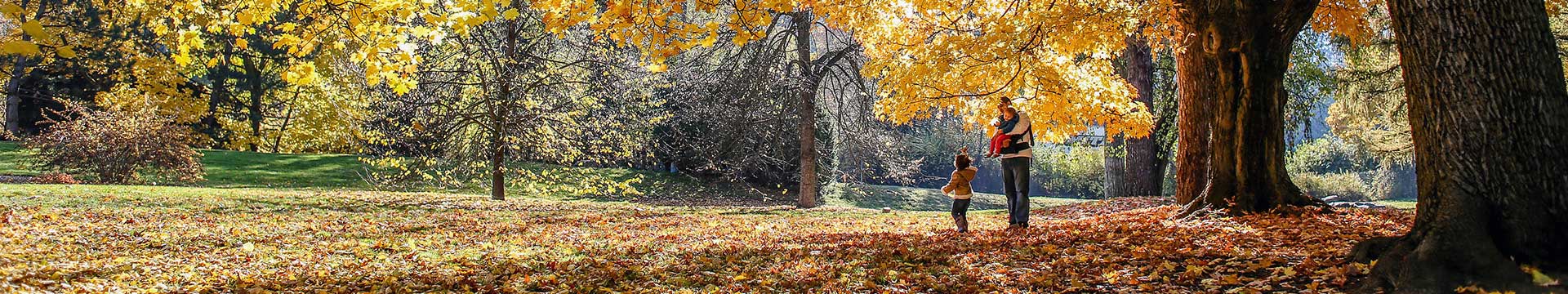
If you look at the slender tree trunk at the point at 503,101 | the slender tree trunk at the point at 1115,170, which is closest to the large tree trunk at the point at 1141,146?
the slender tree trunk at the point at 1115,170

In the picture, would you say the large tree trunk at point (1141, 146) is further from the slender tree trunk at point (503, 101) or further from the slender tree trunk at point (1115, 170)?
the slender tree trunk at point (503, 101)

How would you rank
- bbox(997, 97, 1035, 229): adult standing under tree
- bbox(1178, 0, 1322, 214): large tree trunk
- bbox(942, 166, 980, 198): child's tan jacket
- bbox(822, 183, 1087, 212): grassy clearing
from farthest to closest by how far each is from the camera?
bbox(822, 183, 1087, 212): grassy clearing, bbox(942, 166, 980, 198): child's tan jacket, bbox(997, 97, 1035, 229): adult standing under tree, bbox(1178, 0, 1322, 214): large tree trunk

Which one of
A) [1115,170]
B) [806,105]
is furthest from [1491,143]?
[806,105]

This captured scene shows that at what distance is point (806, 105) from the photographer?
16812mm

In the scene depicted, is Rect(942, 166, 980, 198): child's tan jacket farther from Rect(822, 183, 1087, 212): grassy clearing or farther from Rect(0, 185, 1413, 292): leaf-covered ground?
Rect(822, 183, 1087, 212): grassy clearing

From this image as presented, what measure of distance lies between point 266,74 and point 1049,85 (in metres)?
27.4

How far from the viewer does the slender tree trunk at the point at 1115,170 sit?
1655 centimetres

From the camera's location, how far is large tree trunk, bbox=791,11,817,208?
16.1 metres

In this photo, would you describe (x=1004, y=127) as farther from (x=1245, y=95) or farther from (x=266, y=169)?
(x=266, y=169)

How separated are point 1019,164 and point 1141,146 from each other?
28.5 ft

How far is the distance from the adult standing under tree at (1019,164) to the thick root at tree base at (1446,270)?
352cm

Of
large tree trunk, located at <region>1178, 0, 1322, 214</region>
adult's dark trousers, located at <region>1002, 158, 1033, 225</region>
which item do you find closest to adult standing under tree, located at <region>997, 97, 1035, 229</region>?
adult's dark trousers, located at <region>1002, 158, 1033, 225</region>

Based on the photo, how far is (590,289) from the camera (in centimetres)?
541

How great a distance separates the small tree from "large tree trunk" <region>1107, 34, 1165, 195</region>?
16.2 m
